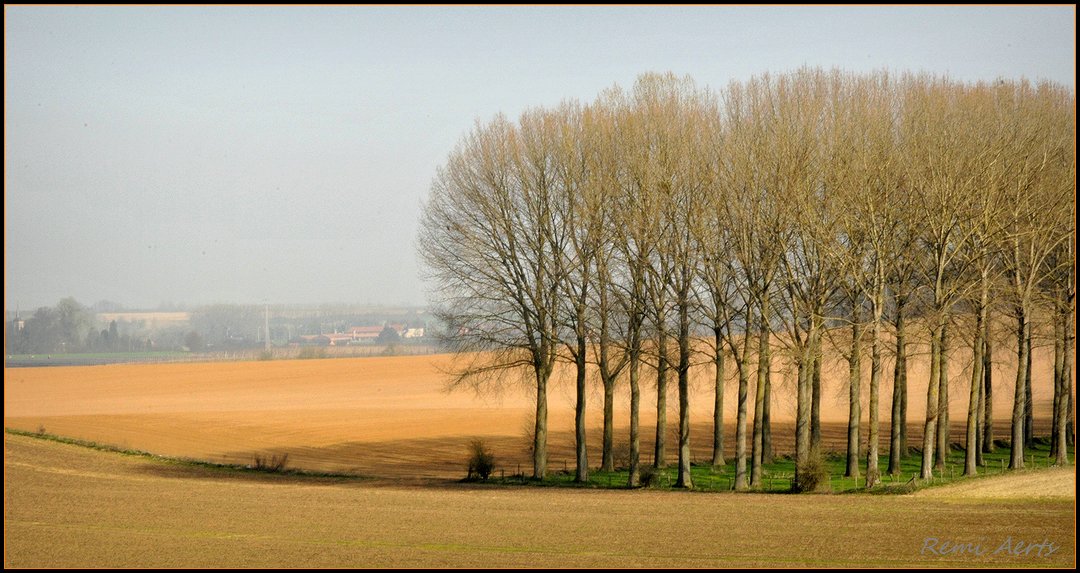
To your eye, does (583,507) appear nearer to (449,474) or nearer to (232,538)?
(232,538)

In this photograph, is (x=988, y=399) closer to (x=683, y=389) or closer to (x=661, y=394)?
(x=661, y=394)

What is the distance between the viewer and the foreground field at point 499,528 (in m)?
21.8

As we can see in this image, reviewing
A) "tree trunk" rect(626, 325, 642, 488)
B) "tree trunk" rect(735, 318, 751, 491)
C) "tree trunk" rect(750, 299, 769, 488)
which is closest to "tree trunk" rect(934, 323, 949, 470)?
"tree trunk" rect(750, 299, 769, 488)

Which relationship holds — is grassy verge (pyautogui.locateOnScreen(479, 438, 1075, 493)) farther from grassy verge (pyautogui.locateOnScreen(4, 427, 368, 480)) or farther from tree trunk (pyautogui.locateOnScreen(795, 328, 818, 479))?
grassy verge (pyautogui.locateOnScreen(4, 427, 368, 480))

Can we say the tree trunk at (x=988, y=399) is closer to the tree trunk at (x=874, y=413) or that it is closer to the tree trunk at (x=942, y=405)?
the tree trunk at (x=942, y=405)

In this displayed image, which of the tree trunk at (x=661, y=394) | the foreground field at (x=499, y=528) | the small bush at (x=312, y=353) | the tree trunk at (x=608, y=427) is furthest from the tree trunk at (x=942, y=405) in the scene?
the small bush at (x=312, y=353)

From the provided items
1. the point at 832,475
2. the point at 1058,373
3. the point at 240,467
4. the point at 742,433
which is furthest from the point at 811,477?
the point at 240,467

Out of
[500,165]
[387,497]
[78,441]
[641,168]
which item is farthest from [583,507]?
[78,441]

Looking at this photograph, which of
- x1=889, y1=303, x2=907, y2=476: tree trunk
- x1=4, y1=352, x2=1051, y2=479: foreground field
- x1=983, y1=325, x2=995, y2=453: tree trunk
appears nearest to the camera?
x1=889, y1=303, x2=907, y2=476: tree trunk

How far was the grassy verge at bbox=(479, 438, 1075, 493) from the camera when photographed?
3366 centimetres

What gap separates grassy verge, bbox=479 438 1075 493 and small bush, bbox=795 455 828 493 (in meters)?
0.53

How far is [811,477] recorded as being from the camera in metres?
32.8

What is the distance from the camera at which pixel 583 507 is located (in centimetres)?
3014

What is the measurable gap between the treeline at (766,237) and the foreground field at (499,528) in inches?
223
